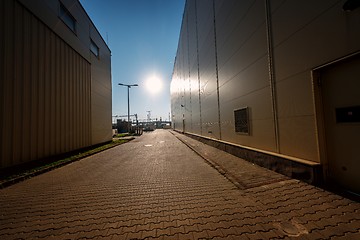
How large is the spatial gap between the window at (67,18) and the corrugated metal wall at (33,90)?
1409mm

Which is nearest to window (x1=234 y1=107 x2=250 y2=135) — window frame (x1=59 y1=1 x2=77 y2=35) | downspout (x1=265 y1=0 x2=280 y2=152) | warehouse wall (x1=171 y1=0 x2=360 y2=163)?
warehouse wall (x1=171 y1=0 x2=360 y2=163)

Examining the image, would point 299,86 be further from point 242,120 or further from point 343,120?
point 242,120

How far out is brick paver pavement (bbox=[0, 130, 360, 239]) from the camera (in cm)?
241

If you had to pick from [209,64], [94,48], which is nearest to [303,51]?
[209,64]

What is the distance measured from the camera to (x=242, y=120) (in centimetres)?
745

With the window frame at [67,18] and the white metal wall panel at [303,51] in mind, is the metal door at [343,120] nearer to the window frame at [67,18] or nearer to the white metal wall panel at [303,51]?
the white metal wall panel at [303,51]

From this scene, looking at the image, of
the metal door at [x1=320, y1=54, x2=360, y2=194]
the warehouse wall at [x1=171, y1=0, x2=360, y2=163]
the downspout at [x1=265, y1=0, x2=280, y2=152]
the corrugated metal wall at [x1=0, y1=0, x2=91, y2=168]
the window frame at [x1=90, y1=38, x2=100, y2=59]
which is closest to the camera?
the metal door at [x1=320, y1=54, x2=360, y2=194]

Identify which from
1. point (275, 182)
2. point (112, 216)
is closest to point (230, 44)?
point (275, 182)

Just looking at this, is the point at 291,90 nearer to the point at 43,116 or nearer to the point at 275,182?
the point at 275,182

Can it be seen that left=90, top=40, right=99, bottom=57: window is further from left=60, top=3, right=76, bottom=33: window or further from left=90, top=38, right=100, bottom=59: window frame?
left=60, top=3, right=76, bottom=33: window

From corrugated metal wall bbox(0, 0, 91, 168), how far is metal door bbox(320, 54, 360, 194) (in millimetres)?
8914

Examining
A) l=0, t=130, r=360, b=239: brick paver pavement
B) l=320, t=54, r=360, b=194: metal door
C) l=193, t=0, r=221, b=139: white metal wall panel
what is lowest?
l=0, t=130, r=360, b=239: brick paver pavement

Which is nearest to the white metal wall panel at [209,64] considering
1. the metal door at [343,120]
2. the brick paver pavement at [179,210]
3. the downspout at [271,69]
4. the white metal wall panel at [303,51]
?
the downspout at [271,69]

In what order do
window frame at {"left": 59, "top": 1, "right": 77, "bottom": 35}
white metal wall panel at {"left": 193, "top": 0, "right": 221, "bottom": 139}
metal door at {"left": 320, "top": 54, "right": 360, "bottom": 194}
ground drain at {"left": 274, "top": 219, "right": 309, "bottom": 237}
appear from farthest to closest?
white metal wall panel at {"left": 193, "top": 0, "right": 221, "bottom": 139}, window frame at {"left": 59, "top": 1, "right": 77, "bottom": 35}, metal door at {"left": 320, "top": 54, "right": 360, "bottom": 194}, ground drain at {"left": 274, "top": 219, "right": 309, "bottom": 237}
